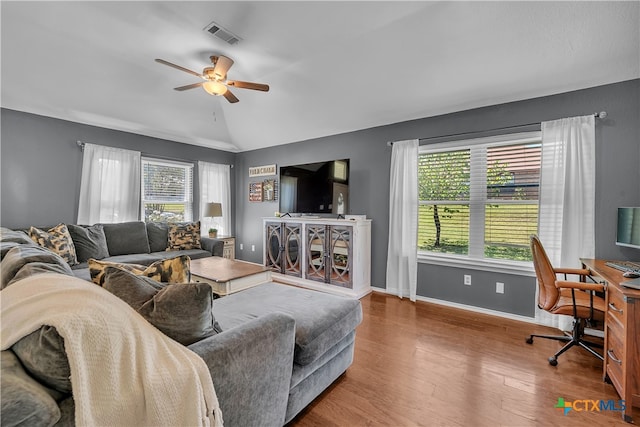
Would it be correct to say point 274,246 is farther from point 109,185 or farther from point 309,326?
point 309,326

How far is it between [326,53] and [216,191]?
360cm

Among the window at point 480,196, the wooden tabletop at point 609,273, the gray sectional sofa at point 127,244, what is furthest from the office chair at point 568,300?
the gray sectional sofa at point 127,244

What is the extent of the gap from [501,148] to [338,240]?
7.35 ft

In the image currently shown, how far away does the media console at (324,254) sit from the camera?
3678mm

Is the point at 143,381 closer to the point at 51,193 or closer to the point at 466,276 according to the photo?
the point at 466,276

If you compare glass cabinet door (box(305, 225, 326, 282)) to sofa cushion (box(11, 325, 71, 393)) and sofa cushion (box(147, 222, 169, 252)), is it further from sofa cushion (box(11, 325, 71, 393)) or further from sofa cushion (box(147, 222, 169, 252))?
sofa cushion (box(11, 325, 71, 393))

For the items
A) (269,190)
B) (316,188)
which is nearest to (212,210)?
(269,190)

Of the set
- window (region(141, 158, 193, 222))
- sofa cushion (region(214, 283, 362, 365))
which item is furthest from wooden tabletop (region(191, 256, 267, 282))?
window (region(141, 158, 193, 222))

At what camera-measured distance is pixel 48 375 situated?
756mm

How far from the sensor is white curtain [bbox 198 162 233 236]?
5227mm

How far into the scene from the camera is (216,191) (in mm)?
5461

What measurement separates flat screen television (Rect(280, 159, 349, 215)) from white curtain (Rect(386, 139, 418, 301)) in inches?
28.8

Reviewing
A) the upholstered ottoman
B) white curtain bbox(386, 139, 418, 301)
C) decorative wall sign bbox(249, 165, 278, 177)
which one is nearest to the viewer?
the upholstered ottoman

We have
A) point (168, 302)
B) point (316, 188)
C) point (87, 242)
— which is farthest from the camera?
point (316, 188)
